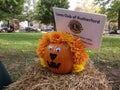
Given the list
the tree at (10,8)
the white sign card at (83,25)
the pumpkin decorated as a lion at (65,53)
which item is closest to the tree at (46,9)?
the tree at (10,8)

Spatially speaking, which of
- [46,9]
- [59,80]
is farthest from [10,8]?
[59,80]

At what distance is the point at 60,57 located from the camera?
3.31 meters

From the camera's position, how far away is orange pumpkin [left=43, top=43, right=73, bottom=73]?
10.8ft

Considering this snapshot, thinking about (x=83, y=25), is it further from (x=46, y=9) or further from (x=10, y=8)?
(x=46, y=9)

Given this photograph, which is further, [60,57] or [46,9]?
[46,9]

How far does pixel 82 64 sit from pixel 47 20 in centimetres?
4380

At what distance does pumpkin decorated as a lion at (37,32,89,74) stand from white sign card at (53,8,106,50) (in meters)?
0.09

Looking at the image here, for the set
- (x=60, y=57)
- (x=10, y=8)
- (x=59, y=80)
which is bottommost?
(x=59, y=80)

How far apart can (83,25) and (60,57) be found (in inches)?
15.8

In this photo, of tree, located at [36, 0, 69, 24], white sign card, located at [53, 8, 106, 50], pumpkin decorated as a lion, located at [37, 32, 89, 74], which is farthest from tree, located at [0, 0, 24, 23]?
pumpkin decorated as a lion, located at [37, 32, 89, 74]

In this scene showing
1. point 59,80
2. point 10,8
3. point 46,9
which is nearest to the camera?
point 59,80

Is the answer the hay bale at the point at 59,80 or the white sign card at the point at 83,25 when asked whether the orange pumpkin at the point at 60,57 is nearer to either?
the hay bale at the point at 59,80

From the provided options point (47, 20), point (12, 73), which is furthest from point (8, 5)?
point (12, 73)

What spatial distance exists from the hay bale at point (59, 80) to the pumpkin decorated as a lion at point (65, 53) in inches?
2.9
